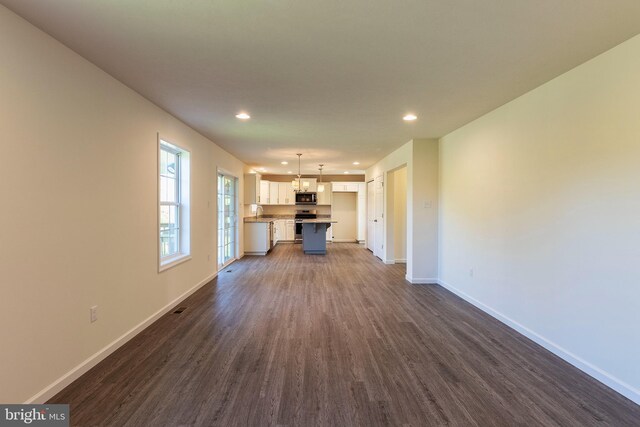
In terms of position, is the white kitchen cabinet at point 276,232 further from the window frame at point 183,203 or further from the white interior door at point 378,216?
the window frame at point 183,203

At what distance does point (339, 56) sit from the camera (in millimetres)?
2213

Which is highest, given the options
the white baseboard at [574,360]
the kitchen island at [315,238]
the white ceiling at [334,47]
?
the white ceiling at [334,47]

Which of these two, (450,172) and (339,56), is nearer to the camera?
(339,56)

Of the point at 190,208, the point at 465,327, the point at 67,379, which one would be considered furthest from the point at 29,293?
the point at 465,327

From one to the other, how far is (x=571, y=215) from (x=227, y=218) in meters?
6.15

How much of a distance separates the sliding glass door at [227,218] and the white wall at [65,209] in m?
2.87

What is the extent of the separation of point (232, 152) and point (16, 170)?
14.8 ft

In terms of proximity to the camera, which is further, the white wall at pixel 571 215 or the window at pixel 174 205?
the window at pixel 174 205

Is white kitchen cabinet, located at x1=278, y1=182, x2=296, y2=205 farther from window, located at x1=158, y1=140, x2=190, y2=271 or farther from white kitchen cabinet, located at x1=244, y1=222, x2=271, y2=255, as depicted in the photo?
window, located at x1=158, y1=140, x2=190, y2=271

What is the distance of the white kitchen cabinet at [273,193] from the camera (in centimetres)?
995

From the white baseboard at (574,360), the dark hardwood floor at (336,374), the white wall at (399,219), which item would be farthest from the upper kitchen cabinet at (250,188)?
the white baseboard at (574,360)

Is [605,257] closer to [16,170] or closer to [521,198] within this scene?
[521,198]

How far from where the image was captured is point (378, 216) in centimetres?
750

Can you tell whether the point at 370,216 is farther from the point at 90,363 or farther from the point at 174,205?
the point at 90,363
